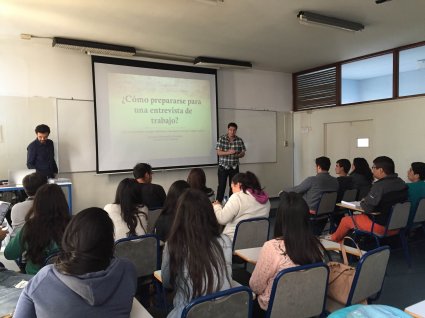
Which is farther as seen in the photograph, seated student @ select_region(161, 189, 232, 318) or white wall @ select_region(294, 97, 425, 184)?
white wall @ select_region(294, 97, 425, 184)

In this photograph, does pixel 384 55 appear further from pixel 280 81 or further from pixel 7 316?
pixel 7 316

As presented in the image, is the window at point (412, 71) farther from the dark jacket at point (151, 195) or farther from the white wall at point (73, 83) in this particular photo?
the dark jacket at point (151, 195)

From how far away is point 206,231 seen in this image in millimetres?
1601

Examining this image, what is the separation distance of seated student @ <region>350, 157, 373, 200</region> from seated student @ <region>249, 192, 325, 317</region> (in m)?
3.02

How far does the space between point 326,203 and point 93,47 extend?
3.93 metres

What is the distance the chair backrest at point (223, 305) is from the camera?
1.32 metres

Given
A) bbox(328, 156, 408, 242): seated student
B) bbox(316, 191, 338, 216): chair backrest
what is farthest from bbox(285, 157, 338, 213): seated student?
bbox(328, 156, 408, 242): seated student

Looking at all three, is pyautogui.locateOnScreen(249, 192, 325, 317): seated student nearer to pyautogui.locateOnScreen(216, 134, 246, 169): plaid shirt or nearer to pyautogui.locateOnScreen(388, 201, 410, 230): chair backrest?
pyautogui.locateOnScreen(388, 201, 410, 230): chair backrest

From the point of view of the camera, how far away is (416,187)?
3.96m

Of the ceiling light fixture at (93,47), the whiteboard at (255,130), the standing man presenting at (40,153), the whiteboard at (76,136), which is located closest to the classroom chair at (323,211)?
the whiteboard at (255,130)

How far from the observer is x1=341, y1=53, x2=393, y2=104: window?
567 centimetres

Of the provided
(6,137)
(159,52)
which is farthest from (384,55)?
(6,137)

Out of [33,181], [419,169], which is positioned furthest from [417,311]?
[419,169]

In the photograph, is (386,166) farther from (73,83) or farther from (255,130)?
(73,83)
